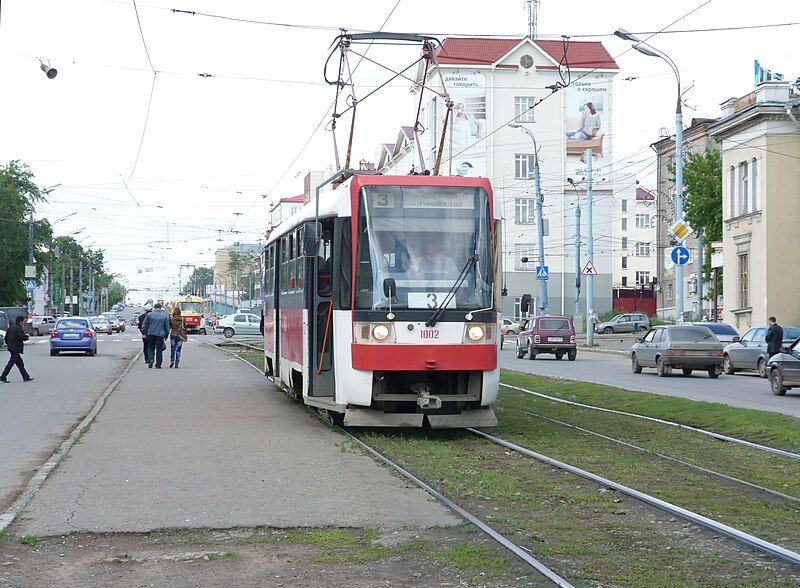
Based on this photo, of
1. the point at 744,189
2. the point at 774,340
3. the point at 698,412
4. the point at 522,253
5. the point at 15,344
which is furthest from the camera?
the point at 522,253

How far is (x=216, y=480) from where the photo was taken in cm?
1116

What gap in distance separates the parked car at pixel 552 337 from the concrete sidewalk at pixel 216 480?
25.4m

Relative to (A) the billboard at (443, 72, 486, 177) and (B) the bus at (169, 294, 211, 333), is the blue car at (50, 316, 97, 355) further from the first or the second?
(B) the bus at (169, 294, 211, 333)

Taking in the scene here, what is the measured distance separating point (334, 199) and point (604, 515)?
724cm

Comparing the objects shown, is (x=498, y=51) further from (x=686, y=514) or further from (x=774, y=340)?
(x=686, y=514)

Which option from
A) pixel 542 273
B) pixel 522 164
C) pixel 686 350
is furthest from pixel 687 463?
pixel 522 164

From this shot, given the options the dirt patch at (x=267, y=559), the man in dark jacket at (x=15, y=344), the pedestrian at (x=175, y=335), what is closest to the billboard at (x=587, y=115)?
the pedestrian at (x=175, y=335)

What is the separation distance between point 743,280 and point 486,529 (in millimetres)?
46174

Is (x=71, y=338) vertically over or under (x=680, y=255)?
under

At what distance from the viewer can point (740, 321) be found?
172 ft

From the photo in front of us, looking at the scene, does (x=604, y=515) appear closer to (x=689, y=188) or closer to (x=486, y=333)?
(x=486, y=333)

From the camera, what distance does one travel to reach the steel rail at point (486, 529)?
7.00m

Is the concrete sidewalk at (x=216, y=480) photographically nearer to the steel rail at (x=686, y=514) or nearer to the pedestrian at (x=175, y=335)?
the steel rail at (x=686, y=514)

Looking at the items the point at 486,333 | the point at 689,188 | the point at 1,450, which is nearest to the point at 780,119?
the point at 689,188
